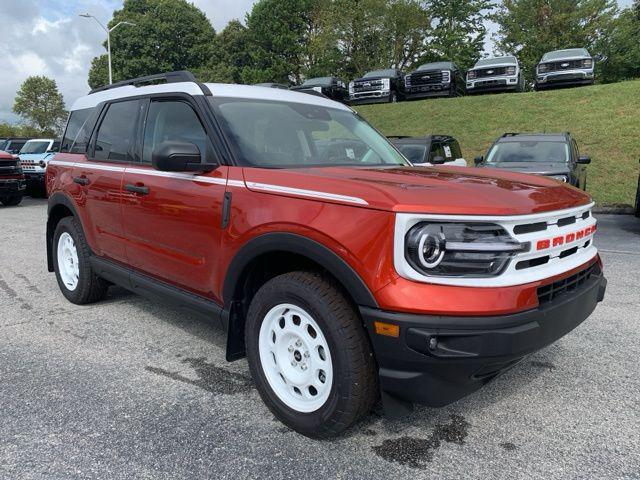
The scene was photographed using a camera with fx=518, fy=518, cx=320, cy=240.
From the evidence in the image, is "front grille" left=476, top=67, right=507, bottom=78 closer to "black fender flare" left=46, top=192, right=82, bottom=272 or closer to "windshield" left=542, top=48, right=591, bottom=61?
"windshield" left=542, top=48, right=591, bottom=61

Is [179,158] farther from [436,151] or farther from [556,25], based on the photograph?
[556,25]

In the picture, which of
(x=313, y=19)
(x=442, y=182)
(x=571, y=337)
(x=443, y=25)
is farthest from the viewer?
(x=313, y=19)

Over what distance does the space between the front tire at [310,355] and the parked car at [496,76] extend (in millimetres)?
20363

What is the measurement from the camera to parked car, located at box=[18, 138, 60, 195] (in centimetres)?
1603

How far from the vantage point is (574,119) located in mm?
17359

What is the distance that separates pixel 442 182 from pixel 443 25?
3809cm

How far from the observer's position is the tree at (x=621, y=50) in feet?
101

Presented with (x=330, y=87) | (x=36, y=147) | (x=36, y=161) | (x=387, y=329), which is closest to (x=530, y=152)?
(x=387, y=329)

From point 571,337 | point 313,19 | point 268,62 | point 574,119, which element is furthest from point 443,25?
point 571,337

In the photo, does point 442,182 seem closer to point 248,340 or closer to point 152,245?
point 248,340

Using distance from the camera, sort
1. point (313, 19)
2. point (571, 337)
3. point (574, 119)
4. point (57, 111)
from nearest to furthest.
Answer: point (571, 337) → point (574, 119) → point (313, 19) → point (57, 111)

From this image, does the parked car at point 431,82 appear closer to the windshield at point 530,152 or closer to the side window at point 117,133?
the windshield at point 530,152

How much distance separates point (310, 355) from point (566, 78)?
2092 centimetres

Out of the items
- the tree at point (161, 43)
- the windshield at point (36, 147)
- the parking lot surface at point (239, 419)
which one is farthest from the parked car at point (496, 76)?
the tree at point (161, 43)
